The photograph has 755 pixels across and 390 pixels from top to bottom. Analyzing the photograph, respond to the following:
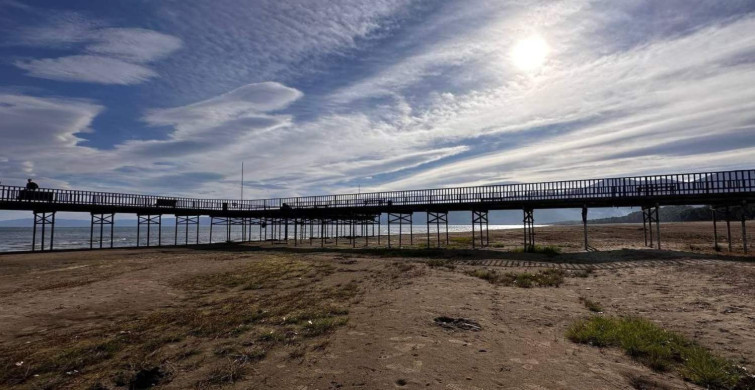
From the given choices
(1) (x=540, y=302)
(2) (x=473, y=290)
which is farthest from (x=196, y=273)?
(1) (x=540, y=302)

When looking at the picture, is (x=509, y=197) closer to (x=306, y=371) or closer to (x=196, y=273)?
(x=196, y=273)

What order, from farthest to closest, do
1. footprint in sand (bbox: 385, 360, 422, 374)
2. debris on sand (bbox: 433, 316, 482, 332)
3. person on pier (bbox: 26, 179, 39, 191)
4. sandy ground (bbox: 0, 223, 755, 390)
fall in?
person on pier (bbox: 26, 179, 39, 191)
debris on sand (bbox: 433, 316, 482, 332)
footprint in sand (bbox: 385, 360, 422, 374)
sandy ground (bbox: 0, 223, 755, 390)

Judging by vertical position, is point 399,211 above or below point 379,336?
above

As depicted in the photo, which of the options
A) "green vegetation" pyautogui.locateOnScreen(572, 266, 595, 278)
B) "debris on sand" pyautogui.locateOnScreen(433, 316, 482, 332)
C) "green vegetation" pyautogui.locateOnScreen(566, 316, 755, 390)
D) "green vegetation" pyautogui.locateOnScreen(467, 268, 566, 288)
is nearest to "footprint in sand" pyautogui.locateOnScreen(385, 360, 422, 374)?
"debris on sand" pyautogui.locateOnScreen(433, 316, 482, 332)

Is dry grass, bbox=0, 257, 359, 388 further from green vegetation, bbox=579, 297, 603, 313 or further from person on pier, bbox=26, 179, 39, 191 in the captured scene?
person on pier, bbox=26, 179, 39, 191

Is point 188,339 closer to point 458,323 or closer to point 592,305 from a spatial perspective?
point 458,323

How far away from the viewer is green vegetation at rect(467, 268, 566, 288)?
16.5 meters

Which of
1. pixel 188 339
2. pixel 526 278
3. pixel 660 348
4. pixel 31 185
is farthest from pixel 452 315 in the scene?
pixel 31 185

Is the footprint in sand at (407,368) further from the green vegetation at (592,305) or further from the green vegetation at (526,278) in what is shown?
the green vegetation at (526,278)

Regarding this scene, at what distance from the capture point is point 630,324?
30.8 feet

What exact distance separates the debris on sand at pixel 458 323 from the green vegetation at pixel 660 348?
7.71 feet

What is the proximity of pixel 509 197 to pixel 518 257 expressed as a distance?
7.65m

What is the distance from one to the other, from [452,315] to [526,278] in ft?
27.6

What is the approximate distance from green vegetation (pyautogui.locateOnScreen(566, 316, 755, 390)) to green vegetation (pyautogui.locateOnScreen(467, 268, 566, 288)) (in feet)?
20.1
